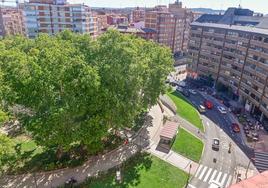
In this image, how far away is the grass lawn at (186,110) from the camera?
61.8m

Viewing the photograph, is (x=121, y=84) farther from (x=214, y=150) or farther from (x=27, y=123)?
(x=214, y=150)

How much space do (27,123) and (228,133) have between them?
4559cm

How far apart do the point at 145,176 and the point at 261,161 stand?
2567 cm

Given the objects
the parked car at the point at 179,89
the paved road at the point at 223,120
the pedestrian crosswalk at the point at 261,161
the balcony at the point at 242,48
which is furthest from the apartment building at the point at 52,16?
the pedestrian crosswalk at the point at 261,161

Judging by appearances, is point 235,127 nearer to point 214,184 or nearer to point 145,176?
point 214,184

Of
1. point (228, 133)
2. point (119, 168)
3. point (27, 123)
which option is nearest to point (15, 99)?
point (27, 123)

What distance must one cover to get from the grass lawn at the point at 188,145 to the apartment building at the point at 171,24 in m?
83.5

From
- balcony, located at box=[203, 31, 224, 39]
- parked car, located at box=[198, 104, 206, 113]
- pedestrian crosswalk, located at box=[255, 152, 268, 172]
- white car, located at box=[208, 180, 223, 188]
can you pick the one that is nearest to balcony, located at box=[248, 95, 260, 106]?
parked car, located at box=[198, 104, 206, 113]

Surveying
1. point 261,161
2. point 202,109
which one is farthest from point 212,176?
point 202,109

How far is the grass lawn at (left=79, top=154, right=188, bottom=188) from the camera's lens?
37.4 meters

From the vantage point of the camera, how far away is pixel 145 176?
39.7 m

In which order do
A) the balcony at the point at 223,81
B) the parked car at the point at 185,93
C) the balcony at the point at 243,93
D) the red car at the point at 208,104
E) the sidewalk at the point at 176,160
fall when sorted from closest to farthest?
the sidewalk at the point at 176,160
the red car at the point at 208,104
the balcony at the point at 243,93
the parked car at the point at 185,93
the balcony at the point at 223,81

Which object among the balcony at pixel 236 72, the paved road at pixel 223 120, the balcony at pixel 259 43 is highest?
the balcony at pixel 259 43

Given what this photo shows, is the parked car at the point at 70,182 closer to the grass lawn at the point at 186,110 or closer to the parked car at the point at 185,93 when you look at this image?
the grass lawn at the point at 186,110
